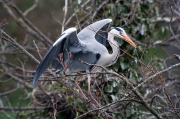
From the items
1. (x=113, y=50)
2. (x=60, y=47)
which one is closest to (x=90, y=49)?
(x=113, y=50)

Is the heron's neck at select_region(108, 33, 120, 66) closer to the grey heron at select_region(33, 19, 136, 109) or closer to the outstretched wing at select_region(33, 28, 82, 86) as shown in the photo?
the grey heron at select_region(33, 19, 136, 109)

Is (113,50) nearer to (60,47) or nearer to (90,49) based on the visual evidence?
(90,49)

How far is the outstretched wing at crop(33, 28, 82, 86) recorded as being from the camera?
340cm

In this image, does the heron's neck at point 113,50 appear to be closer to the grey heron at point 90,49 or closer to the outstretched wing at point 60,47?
the grey heron at point 90,49

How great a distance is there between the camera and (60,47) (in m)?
3.80

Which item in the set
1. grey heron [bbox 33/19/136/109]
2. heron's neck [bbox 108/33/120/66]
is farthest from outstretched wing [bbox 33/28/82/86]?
heron's neck [bbox 108/33/120/66]

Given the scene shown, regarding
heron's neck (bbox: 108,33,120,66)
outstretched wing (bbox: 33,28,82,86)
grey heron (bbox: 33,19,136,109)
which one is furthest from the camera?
heron's neck (bbox: 108,33,120,66)

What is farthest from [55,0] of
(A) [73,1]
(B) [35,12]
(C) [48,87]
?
(C) [48,87]

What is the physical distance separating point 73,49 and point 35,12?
4.92 meters

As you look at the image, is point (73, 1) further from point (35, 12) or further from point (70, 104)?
point (35, 12)

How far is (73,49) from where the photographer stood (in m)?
3.96

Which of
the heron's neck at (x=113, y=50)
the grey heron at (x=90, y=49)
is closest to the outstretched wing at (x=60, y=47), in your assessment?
the grey heron at (x=90, y=49)

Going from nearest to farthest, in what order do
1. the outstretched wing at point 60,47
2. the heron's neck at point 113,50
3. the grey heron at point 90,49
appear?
the outstretched wing at point 60,47 → the grey heron at point 90,49 → the heron's neck at point 113,50

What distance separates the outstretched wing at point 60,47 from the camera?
340 centimetres
